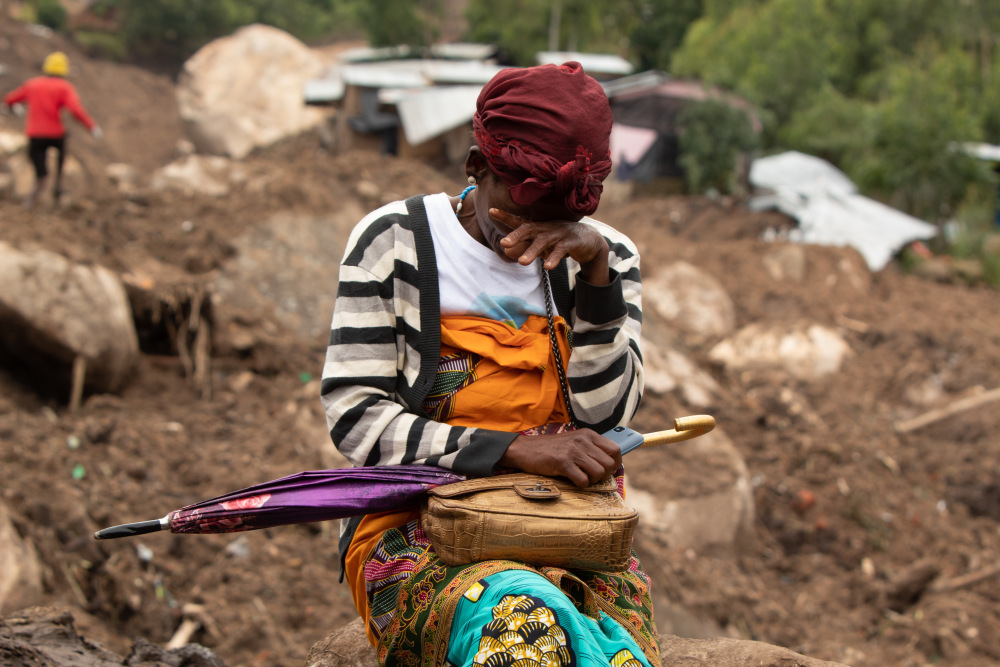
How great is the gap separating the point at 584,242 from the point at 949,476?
645 centimetres

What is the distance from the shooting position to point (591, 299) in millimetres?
1874

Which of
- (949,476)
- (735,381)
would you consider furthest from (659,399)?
(949,476)

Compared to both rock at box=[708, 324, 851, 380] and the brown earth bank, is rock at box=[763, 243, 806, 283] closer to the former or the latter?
the brown earth bank

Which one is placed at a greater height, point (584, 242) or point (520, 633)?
point (584, 242)

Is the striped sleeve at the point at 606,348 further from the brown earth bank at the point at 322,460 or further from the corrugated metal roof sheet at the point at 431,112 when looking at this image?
the corrugated metal roof sheet at the point at 431,112

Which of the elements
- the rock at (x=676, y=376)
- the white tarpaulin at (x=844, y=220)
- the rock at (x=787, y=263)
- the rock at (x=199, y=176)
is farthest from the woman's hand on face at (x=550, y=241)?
the white tarpaulin at (x=844, y=220)

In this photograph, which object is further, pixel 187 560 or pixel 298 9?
pixel 298 9

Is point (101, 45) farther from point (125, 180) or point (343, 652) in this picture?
point (343, 652)

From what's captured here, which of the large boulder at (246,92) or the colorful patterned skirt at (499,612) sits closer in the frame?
the colorful patterned skirt at (499,612)

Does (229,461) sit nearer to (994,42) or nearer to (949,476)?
(949,476)

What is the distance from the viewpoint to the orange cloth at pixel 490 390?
6.16 ft

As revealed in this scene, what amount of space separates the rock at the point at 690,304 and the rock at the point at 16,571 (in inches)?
262

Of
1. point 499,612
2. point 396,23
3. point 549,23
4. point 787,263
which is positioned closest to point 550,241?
point 499,612

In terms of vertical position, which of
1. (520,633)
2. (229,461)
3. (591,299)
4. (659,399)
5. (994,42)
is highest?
(591,299)
